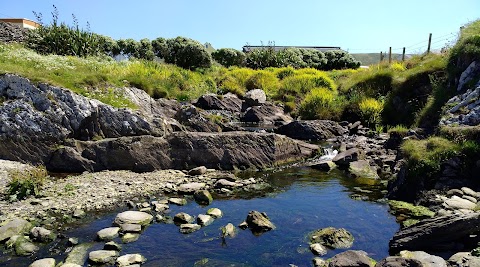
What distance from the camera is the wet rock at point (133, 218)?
422 inches

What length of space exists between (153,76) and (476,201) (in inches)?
860

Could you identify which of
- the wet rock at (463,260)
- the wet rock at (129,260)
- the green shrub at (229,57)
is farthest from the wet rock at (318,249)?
the green shrub at (229,57)

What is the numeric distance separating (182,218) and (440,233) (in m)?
6.73

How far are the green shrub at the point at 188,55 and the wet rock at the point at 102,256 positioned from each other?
115 feet

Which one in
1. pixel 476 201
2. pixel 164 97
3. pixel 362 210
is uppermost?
pixel 164 97

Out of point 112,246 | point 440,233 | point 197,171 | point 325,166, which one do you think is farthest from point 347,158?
point 112,246

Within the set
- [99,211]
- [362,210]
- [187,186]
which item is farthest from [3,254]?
[362,210]

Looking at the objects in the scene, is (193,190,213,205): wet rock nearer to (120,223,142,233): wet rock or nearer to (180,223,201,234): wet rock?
(180,223,201,234): wet rock

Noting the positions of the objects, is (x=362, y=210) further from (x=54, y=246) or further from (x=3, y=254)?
(x=3, y=254)

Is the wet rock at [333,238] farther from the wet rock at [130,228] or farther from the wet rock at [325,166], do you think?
the wet rock at [325,166]

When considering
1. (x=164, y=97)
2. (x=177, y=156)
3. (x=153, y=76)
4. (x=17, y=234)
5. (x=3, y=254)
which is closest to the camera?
(x=3, y=254)

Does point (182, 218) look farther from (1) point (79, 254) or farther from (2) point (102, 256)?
(1) point (79, 254)

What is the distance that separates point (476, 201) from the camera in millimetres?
10969

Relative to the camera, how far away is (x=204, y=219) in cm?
1109
